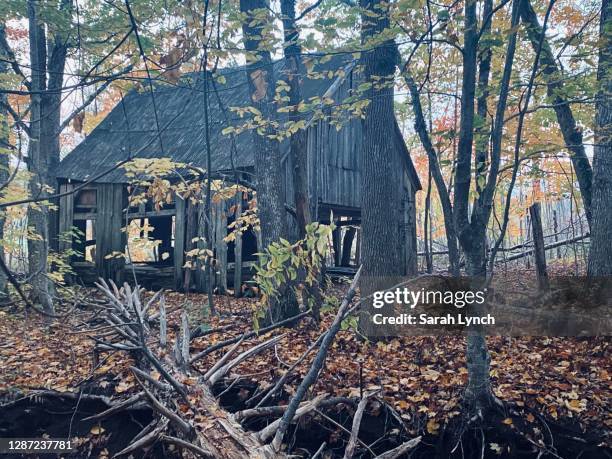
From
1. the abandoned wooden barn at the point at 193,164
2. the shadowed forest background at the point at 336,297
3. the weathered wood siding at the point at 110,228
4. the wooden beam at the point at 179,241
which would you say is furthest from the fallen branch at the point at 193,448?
the weathered wood siding at the point at 110,228

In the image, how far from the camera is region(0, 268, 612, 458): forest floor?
12.8ft

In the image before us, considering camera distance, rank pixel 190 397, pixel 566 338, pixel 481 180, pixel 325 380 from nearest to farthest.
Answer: pixel 190 397 < pixel 481 180 < pixel 325 380 < pixel 566 338

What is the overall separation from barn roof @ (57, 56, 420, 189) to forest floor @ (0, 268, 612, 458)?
18.0 ft

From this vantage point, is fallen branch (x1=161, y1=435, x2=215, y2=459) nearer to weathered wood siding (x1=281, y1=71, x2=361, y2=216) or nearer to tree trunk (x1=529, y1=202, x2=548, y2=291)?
tree trunk (x1=529, y1=202, x2=548, y2=291)

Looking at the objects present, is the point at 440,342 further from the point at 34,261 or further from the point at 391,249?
the point at 34,261

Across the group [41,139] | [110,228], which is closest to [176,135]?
[110,228]

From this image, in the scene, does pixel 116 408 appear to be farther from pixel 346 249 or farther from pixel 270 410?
pixel 346 249

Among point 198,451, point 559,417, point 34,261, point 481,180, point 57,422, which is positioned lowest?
point 57,422

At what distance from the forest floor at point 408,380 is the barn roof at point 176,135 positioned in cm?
550

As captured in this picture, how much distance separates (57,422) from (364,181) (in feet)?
15.3

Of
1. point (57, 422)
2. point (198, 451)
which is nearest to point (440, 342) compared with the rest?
point (198, 451)

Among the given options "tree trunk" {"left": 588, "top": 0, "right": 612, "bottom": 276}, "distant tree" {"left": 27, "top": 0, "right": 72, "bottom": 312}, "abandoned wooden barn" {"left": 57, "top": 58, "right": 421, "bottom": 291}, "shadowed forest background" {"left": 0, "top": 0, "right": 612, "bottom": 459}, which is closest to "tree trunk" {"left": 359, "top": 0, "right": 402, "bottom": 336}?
"shadowed forest background" {"left": 0, "top": 0, "right": 612, "bottom": 459}

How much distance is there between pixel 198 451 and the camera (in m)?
2.58

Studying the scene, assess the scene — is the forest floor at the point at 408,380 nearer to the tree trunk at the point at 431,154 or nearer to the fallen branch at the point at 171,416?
the fallen branch at the point at 171,416
